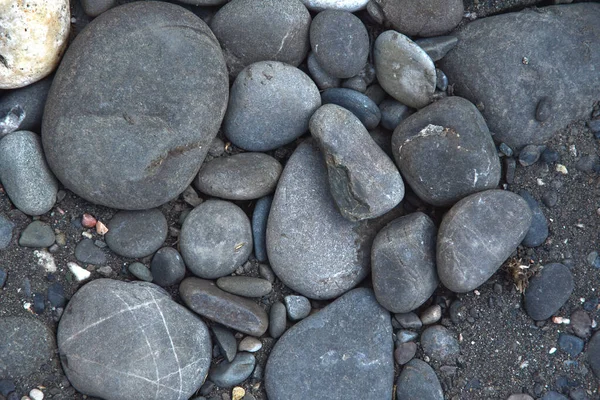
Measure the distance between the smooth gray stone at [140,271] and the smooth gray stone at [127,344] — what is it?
7 centimetres

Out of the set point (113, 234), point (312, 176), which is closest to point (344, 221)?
point (312, 176)

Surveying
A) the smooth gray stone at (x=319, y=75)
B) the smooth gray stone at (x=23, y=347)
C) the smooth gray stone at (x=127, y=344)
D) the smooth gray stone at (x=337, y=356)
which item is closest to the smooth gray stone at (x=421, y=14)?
the smooth gray stone at (x=319, y=75)

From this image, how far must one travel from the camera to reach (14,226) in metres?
3.03

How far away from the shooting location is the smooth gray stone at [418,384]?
10.3 feet

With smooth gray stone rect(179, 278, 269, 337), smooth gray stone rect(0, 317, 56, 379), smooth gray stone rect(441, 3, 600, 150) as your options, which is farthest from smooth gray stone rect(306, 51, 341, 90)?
smooth gray stone rect(0, 317, 56, 379)

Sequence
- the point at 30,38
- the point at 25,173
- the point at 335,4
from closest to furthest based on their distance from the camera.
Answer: the point at 30,38 < the point at 25,173 < the point at 335,4

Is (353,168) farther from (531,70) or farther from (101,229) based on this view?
(101,229)

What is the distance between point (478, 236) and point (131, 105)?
1.88 meters

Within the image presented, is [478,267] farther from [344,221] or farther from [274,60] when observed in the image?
[274,60]

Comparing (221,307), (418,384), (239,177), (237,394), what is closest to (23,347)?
(221,307)

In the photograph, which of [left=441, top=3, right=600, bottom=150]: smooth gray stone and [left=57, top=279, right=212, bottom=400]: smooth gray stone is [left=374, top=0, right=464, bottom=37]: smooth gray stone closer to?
[left=441, top=3, right=600, bottom=150]: smooth gray stone

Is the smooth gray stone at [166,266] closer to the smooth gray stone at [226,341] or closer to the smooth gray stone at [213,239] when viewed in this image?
A: the smooth gray stone at [213,239]

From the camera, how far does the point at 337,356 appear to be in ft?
10.4

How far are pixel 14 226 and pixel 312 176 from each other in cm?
157
